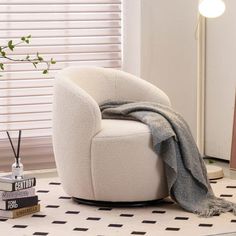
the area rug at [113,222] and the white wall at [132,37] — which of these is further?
the white wall at [132,37]

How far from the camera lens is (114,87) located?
193 inches

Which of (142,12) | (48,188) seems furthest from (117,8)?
(48,188)

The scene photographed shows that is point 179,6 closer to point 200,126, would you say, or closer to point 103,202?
point 200,126

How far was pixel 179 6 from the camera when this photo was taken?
6082 mm

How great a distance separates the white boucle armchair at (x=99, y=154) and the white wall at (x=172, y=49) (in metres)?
1.62

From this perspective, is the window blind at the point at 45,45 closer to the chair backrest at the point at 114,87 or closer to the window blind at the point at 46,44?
the window blind at the point at 46,44

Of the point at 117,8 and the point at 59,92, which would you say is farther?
the point at 117,8

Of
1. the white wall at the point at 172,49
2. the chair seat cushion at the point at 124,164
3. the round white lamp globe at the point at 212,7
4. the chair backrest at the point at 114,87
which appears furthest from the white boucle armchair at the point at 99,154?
the white wall at the point at 172,49

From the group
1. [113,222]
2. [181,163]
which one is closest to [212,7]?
[181,163]

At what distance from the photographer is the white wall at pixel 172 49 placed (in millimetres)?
6023

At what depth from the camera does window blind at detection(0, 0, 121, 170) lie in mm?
6105

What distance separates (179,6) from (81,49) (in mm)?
879

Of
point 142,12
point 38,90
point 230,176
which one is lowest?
point 230,176

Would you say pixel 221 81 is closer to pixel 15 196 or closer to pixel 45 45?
pixel 45 45
